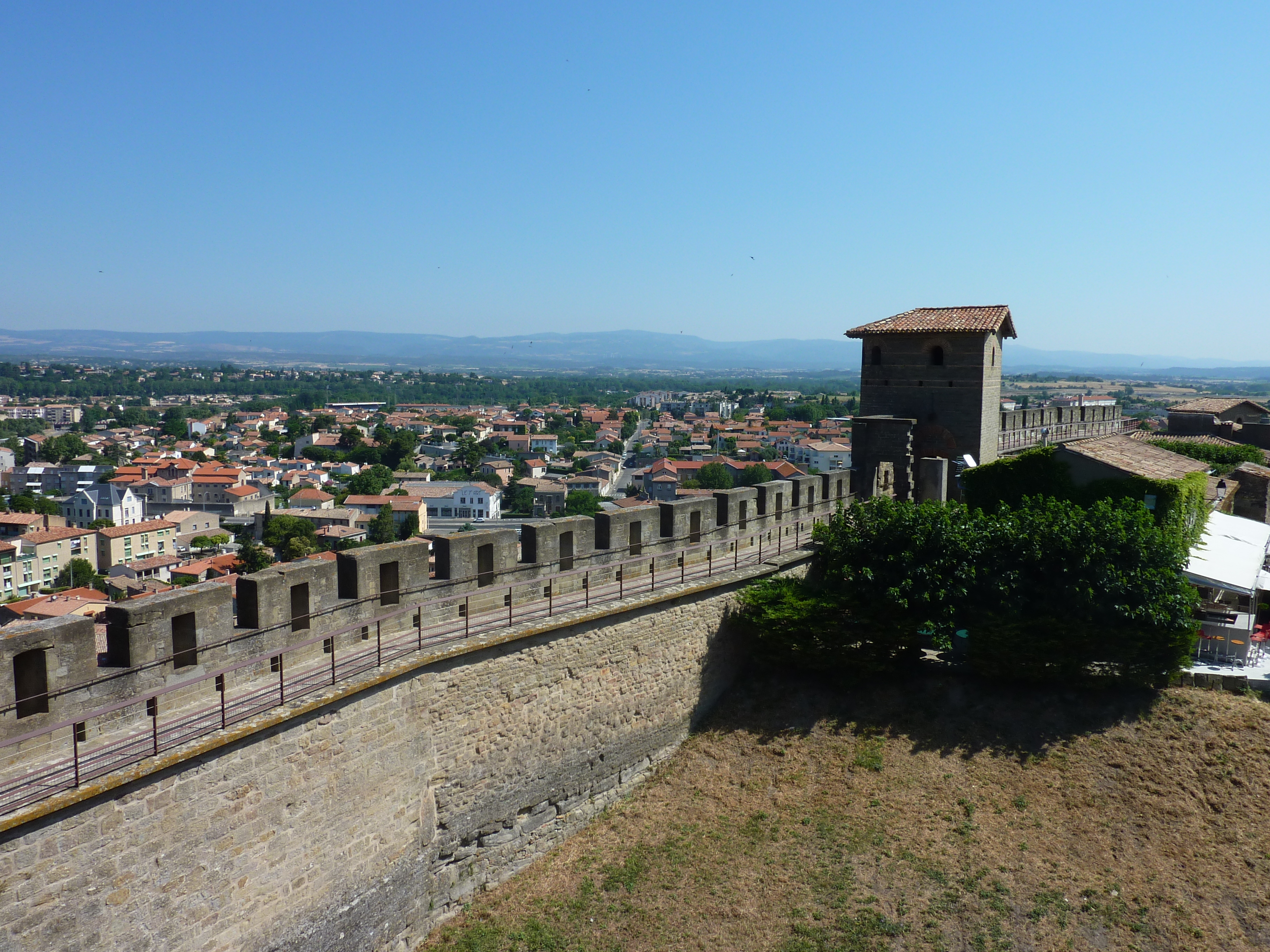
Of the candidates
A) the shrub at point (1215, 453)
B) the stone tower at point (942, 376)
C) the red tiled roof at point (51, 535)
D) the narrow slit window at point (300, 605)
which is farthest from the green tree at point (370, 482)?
the narrow slit window at point (300, 605)

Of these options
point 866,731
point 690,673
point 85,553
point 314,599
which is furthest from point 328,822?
point 85,553

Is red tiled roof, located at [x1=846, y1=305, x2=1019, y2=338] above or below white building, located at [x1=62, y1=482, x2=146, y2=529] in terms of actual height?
above

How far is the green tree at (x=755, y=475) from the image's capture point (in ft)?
236

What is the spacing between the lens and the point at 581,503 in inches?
2857

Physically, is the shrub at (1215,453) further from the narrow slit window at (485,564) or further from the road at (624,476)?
the road at (624,476)

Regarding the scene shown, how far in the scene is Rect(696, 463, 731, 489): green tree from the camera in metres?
78.1

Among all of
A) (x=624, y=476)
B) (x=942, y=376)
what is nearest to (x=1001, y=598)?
(x=942, y=376)

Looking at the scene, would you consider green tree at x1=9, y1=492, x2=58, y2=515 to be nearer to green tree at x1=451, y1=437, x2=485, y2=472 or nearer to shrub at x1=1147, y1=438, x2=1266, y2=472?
green tree at x1=451, y1=437, x2=485, y2=472

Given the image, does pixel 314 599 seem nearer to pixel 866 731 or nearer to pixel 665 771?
pixel 665 771

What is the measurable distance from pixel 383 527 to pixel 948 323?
178 feet

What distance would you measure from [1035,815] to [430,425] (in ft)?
463

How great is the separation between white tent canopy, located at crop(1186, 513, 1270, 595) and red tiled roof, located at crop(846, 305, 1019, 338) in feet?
15.1

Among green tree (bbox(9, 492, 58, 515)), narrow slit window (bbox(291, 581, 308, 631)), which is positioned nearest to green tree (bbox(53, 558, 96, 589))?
green tree (bbox(9, 492, 58, 515))

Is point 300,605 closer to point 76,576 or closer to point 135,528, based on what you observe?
point 76,576
